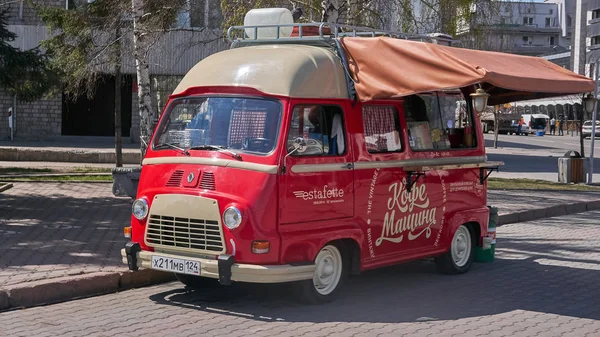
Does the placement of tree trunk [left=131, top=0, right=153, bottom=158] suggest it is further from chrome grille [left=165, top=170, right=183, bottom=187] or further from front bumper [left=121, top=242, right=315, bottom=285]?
front bumper [left=121, top=242, right=315, bottom=285]

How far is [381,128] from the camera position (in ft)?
31.1

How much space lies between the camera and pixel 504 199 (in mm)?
19312

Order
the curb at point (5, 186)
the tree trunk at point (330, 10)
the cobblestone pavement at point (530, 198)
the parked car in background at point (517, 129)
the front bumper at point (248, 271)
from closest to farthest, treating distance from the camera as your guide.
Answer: the front bumper at point (248, 271), the tree trunk at point (330, 10), the curb at point (5, 186), the cobblestone pavement at point (530, 198), the parked car in background at point (517, 129)

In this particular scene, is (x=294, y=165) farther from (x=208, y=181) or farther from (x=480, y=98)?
(x=480, y=98)

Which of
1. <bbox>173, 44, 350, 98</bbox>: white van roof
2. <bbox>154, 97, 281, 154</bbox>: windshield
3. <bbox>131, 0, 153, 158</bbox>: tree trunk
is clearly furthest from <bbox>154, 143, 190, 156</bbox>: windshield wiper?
<bbox>131, 0, 153, 158</bbox>: tree trunk

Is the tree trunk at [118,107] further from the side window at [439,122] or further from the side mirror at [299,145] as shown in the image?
the side mirror at [299,145]

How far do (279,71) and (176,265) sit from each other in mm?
2101

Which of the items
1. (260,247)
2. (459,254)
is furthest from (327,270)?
(459,254)

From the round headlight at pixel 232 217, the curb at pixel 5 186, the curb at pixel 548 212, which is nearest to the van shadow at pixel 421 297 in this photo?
the round headlight at pixel 232 217

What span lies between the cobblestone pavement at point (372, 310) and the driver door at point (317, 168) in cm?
95

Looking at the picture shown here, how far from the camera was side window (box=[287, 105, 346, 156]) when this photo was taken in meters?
8.50

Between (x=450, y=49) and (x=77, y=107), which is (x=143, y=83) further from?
(x=77, y=107)

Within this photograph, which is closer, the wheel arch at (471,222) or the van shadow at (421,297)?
the van shadow at (421,297)

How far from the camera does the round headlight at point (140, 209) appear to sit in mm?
8719
